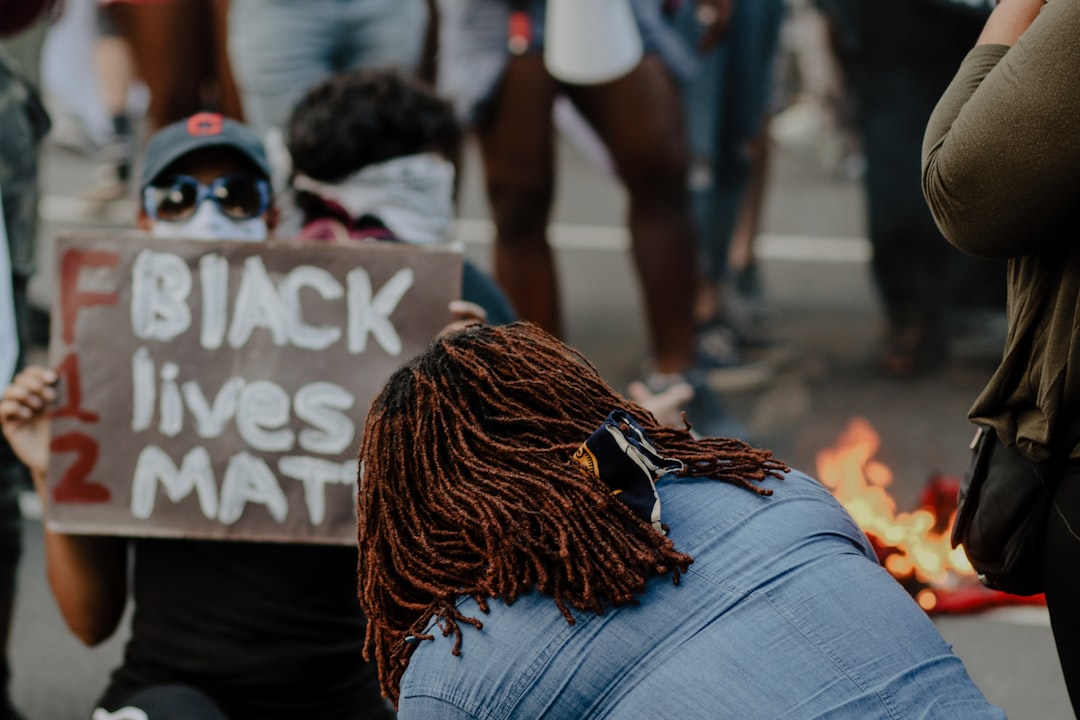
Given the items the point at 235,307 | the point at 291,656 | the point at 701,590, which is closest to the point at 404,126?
the point at 235,307

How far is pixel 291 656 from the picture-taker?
2.45m

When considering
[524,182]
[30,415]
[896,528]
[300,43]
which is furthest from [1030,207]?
[300,43]

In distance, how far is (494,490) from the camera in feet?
5.33

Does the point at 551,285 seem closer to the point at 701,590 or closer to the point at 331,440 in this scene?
the point at 331,440

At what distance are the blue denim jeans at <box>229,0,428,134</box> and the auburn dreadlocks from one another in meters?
2.59

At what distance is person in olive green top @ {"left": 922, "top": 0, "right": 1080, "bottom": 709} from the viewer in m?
1.61

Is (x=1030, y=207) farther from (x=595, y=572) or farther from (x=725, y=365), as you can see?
(x=725, y=365)

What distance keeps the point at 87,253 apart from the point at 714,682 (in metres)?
1.48

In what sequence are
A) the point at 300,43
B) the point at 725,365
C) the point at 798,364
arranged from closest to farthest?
1. the point at 300,43
2. the point at 725,365
3. the point at 798,364

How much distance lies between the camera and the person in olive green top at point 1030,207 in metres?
1.61

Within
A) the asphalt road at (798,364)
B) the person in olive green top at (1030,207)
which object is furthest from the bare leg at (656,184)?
the person in olive green top at (1030,207)

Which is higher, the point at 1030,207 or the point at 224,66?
the point at 1030,207

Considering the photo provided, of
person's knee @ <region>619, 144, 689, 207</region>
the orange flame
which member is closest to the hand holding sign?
the orange flame

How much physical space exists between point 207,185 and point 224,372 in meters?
0.36
